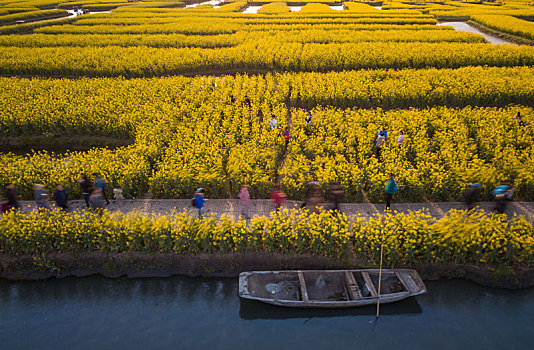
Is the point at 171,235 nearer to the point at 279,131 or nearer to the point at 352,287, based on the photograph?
the point at 352,287

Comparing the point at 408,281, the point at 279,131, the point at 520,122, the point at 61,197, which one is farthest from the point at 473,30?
the point at 61,197

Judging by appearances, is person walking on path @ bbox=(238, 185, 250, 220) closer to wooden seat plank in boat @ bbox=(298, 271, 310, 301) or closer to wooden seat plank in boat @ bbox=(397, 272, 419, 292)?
wooden seat plank in boat @ bbox=(298, 271, 310, 301)

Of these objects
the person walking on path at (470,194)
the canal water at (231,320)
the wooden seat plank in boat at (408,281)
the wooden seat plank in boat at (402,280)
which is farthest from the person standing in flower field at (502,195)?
the wooden seat plank in boat at (402,280)

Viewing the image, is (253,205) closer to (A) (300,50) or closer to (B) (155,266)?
(B) (155,266)

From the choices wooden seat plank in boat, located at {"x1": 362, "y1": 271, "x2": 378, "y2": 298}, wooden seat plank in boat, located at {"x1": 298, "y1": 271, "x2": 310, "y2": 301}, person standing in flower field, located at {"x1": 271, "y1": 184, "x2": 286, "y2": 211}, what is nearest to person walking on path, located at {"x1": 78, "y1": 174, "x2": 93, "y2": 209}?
person standing in flower field, located at {"x1": 271, "y1": 184, "x2": 286, "y2": 211}

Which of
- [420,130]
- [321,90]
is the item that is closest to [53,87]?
[321,90]

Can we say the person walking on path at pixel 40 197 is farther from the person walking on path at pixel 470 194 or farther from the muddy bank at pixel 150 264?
the person walking on path at pixel 470 194
